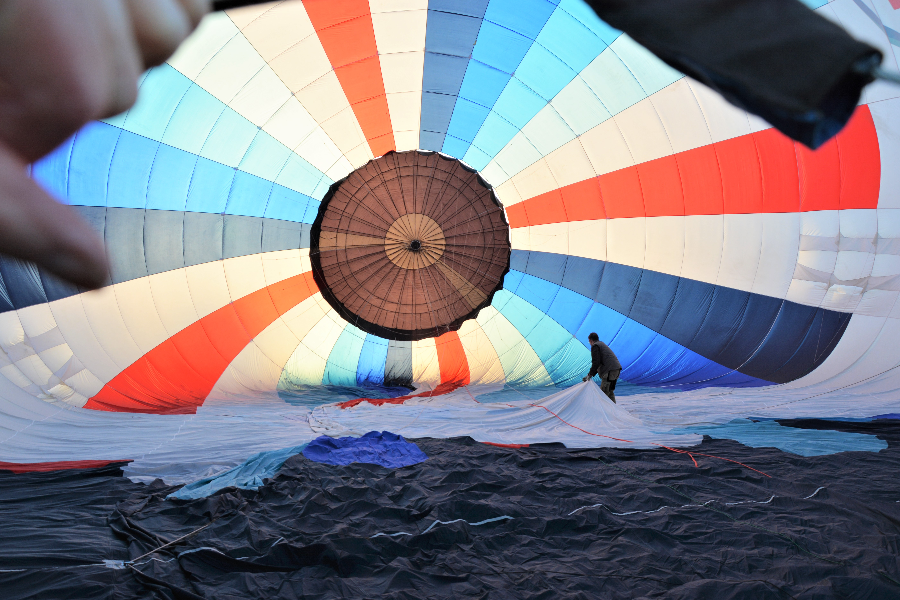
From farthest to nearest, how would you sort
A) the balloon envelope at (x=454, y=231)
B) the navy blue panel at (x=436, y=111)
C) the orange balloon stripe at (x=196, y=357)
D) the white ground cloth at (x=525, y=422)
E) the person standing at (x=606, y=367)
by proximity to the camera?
the navy blue panel at (x=436, y=111)
the person standing at (x=606, y=367)
the orange balloon stripe at (x=196, y=357)
the balloon envelope at (x=454, y=231)
the white ground cloth at (x=525, y=422)

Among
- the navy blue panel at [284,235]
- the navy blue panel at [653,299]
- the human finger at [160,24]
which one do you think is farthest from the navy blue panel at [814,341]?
the human finger at [160,24]

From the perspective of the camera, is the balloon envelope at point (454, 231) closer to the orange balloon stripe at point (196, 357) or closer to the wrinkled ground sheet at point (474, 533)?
the orange balloon stripe at point (196, 357)

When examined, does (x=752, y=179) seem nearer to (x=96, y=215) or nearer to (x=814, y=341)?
(x=814, y=341)

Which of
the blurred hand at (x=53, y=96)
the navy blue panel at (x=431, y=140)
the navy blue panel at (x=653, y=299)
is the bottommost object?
the blurred hand at (x=53, y=96)

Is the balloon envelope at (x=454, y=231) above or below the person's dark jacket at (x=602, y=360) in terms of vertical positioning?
above

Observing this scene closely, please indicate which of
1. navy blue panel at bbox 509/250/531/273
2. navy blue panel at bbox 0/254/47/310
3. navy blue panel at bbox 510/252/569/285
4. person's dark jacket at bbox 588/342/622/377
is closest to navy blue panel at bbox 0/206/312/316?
navy blue panel at bbox 0/254/47/310

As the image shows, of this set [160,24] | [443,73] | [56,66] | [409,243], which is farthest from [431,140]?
[56,66]

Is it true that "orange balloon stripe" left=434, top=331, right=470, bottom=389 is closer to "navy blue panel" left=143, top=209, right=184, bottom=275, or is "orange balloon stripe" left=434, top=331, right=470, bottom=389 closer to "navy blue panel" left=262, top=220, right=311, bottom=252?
"navy blue panel" left=262, top=220, right=311, bottom=252
